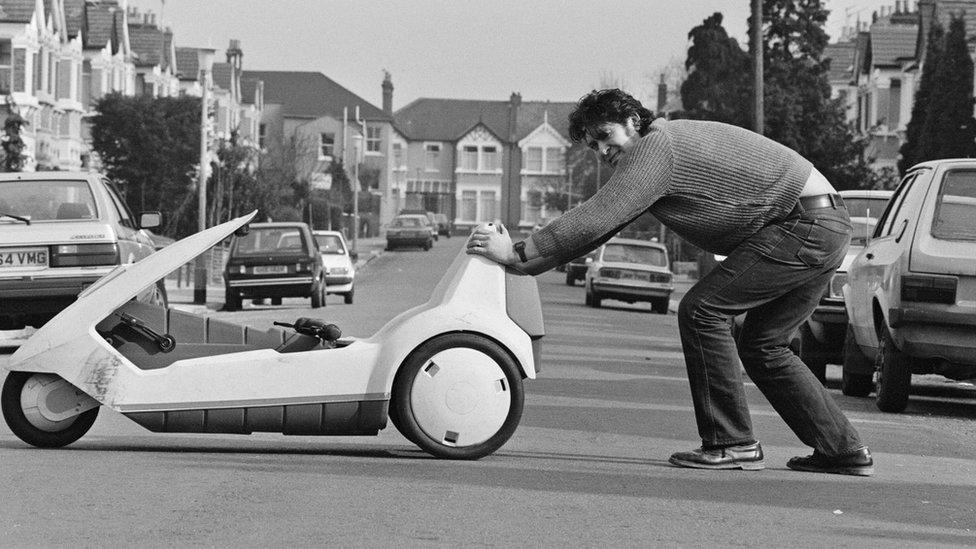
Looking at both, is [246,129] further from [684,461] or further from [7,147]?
[684,461]

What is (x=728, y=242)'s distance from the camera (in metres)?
7.77

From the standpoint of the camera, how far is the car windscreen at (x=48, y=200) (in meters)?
16.6

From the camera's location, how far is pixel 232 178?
5312 cm

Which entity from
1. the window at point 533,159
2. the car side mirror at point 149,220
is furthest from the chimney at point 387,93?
the car side mirror at point 149,220

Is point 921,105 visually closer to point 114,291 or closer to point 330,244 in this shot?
point 330,244

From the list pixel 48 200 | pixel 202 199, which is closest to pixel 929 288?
pixel 48 200

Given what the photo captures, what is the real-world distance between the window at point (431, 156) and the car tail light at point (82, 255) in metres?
117

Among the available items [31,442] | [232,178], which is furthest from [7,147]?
[31,442]

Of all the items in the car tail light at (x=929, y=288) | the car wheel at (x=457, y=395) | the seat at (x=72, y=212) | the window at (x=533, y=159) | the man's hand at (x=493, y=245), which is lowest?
the car wheel at (x=457, y=395)

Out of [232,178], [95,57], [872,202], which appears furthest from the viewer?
[95,57]

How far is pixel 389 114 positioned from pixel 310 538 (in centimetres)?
12374

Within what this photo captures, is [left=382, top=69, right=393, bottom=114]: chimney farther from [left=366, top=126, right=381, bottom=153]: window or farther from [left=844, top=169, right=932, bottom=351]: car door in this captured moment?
[left=844, top=169, right=932, bottom=351]: car door

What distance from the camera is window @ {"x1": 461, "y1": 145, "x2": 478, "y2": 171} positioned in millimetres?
132500

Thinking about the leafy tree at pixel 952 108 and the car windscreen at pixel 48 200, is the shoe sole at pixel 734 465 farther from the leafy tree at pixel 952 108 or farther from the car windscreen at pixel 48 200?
the leafy tree at pixel 952 108
